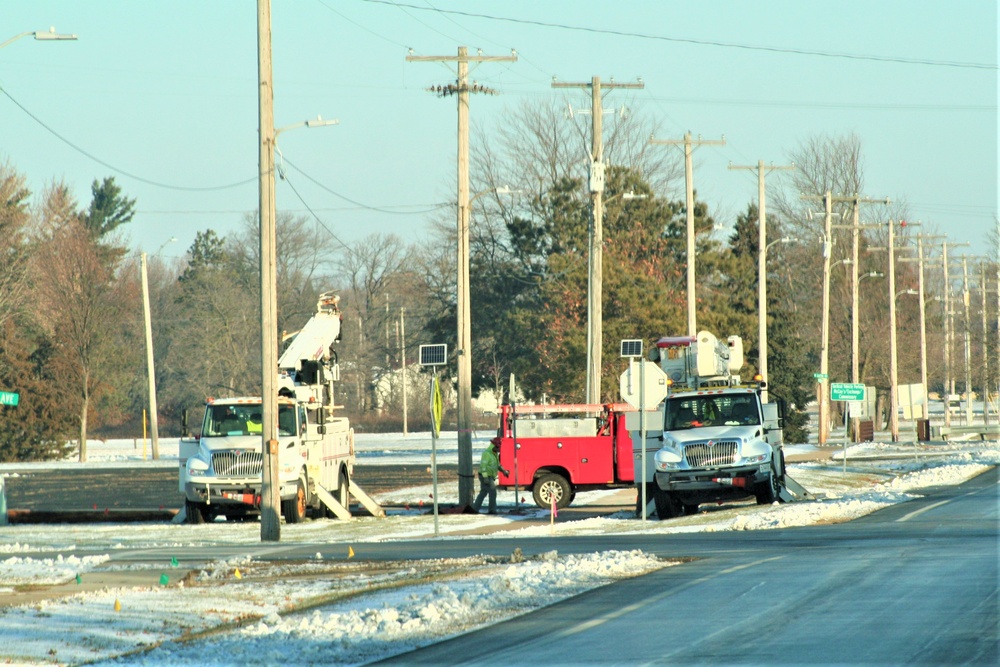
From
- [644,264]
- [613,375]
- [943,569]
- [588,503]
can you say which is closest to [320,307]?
[588,503]

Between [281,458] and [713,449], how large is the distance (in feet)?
28.3

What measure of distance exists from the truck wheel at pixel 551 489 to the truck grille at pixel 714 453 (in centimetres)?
408

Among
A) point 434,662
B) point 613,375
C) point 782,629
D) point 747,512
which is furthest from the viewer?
point 613,375

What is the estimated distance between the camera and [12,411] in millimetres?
61406

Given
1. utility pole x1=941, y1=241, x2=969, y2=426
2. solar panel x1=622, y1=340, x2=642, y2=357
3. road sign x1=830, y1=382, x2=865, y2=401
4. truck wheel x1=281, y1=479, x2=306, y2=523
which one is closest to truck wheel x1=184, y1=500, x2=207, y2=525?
truck wheel x1=281, y1=479, x2=306, y2=523

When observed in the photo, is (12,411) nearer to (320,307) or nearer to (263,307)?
(320,307)

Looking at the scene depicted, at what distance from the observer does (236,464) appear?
2623 centimetres

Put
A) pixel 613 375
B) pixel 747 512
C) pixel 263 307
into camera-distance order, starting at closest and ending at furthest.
Answer: pixel 263 307, pixel 747 512, pixel 613 375

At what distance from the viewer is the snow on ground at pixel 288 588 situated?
36.1ft

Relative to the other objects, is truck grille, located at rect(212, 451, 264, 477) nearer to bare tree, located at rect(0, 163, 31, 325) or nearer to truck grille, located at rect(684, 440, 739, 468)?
truck grille, located at rect(684, 440, 739, 468)

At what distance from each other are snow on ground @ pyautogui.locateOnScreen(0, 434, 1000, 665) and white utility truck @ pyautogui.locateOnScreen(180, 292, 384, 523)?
2.39ft

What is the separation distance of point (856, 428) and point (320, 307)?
135 ft

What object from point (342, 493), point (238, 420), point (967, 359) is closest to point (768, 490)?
point (342, 493)

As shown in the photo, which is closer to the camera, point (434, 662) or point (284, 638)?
point (434, 662)
